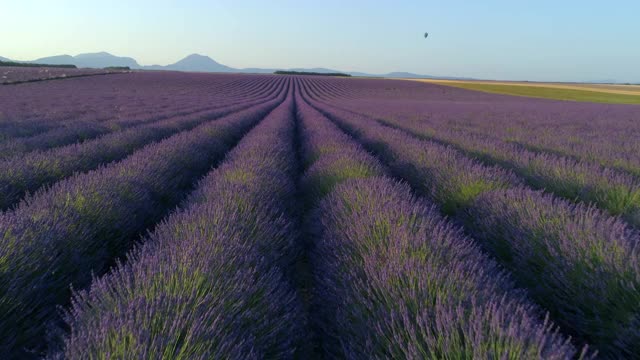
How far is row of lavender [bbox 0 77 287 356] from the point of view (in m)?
1.89

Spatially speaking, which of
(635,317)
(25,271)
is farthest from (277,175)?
(635,317)

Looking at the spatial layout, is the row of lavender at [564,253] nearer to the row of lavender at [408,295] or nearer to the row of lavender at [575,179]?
the row of lavender at [408,295]

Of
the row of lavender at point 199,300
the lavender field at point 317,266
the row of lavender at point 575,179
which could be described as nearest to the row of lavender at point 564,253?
the lavender field at point 317,266

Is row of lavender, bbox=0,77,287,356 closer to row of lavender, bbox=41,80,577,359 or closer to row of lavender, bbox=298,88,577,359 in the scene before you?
row of lavender, bbox=41,80,577,359

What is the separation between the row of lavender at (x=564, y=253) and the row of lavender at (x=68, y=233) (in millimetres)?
2418

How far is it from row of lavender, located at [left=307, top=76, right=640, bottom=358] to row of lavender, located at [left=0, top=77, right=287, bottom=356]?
242 cm

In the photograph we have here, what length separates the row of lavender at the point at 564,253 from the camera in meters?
1.96

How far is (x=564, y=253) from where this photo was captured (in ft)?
7.74

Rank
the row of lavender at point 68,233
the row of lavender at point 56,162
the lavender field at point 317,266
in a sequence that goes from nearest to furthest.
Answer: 1. the lavender field at point 317,266
2. the row of lavender at point 68,233
3. the row of lavender at point 56,162

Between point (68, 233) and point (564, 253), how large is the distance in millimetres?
3072

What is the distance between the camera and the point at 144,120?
10156 mm

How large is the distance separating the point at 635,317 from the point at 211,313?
6.22ft

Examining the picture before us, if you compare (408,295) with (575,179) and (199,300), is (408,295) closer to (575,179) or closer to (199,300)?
(199,300)

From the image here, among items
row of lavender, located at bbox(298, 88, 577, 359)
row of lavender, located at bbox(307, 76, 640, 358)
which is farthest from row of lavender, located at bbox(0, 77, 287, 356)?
row of lavender, located at bbox(307, 76, 640, 358)
